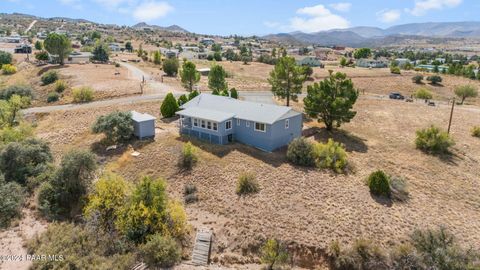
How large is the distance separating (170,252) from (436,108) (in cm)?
5466

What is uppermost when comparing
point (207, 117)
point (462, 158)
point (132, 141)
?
point (207, 117)

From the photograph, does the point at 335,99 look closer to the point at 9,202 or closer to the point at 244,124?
the point at 244,124

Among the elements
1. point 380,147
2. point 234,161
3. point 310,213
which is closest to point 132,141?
point 234,161

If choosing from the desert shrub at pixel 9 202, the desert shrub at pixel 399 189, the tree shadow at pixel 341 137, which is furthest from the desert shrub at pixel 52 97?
the desert shrub at pixel 399 189

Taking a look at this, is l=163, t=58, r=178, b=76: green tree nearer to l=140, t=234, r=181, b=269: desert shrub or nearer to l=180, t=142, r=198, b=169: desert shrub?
l=180, t=142, r=198, b=169: desert shrub

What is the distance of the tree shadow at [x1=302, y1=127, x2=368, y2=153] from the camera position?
3878 centimetres

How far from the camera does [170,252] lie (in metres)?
21.5

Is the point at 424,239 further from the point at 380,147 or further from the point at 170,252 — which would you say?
the point at 380,147

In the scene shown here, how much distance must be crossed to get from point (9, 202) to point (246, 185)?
17.5 meters

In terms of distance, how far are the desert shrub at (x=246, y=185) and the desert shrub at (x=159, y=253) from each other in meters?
7.86

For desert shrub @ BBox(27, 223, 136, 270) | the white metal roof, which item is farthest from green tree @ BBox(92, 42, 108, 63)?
desert shrub @ BBox(27, 223, 136, 270)

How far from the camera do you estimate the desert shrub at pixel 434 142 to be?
126 feet

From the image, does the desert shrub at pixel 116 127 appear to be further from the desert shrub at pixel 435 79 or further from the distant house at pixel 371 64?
the distant house at pixel 371 64

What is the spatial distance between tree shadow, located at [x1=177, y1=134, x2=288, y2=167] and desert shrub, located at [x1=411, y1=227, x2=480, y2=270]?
13.3 meters
